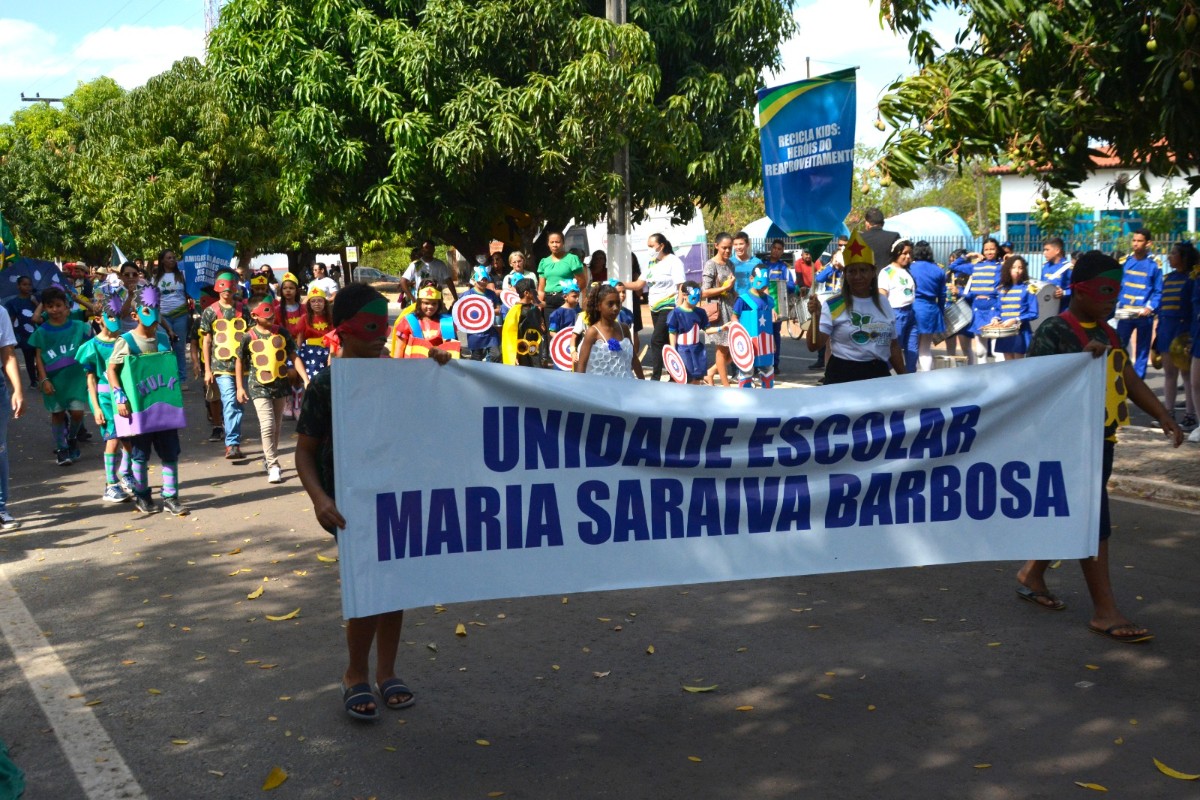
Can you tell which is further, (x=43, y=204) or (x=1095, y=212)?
(x=43, y=204)

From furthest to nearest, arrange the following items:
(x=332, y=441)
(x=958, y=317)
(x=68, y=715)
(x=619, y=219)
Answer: (x=619, y=219), (x=958, y=317), (x=68, y=715), (x=332, y=441)

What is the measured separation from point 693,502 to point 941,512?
1142 mm

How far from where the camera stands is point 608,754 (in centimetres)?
488

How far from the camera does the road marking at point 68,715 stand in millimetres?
4758

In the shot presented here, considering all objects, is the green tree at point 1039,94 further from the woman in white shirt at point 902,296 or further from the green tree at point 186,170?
the green tree at point 186,170

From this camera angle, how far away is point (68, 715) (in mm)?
5500

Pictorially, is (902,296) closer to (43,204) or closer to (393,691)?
(393,691)

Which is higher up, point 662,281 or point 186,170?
point 186,170

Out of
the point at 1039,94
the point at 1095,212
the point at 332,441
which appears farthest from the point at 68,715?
the point at 1095,212

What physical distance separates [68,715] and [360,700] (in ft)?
4.43

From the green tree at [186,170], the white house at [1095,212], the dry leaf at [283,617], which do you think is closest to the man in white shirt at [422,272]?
the white house at [1095,212]

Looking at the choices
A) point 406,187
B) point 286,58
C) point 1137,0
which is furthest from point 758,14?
point 1137,0

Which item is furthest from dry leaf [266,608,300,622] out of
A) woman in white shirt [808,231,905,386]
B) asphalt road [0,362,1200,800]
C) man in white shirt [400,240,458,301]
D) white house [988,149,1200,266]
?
man in white shirt [400,240,458,301]

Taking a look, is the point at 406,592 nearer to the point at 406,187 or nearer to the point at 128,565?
the point at 128,565
